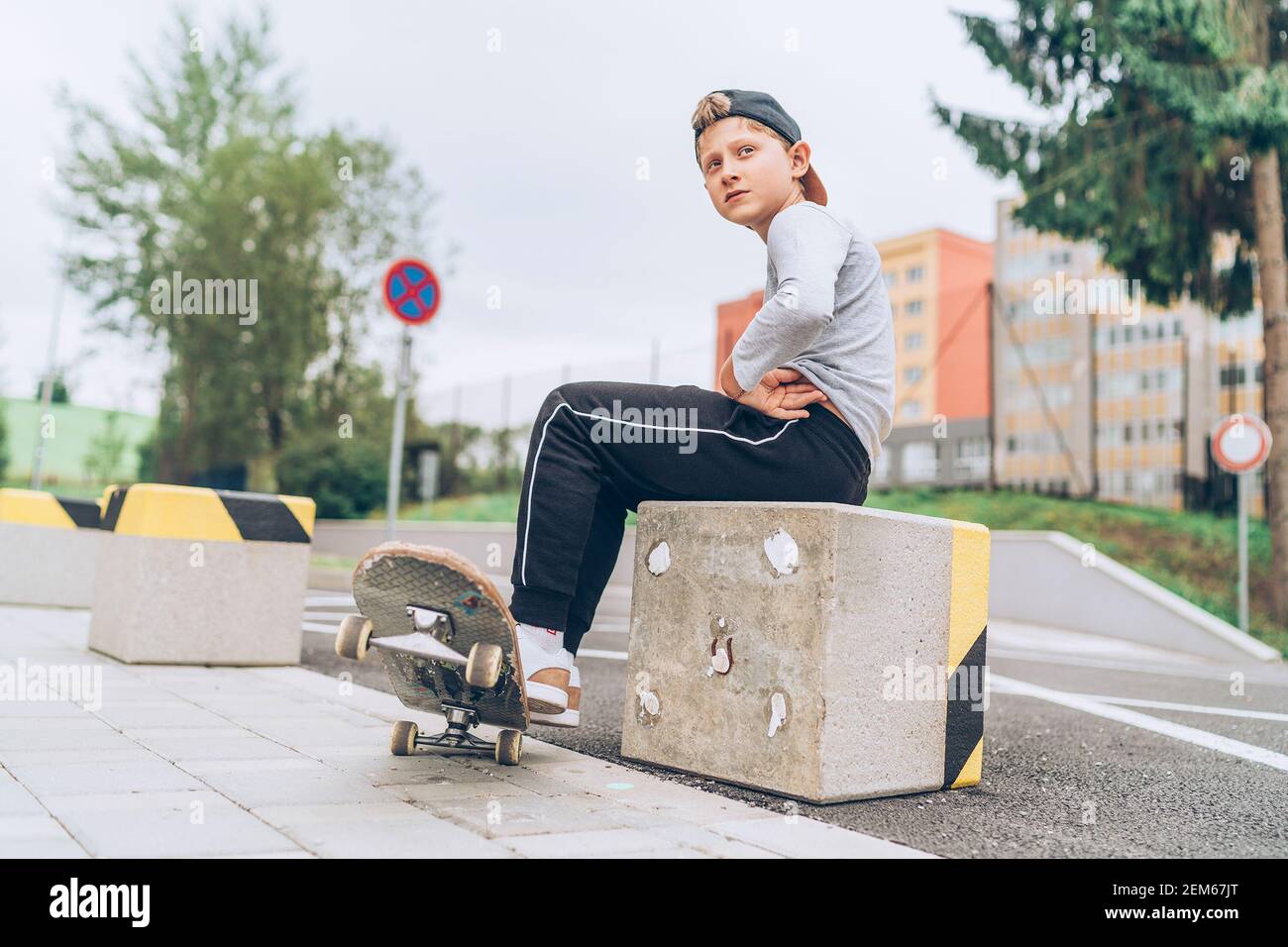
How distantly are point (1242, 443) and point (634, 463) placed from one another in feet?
33.6

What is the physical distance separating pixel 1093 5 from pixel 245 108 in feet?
75.6

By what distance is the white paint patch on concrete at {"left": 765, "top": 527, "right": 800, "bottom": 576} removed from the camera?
290cm

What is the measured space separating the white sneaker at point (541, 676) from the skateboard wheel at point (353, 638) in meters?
0.42

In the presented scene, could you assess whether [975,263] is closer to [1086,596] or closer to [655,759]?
[1086,596]

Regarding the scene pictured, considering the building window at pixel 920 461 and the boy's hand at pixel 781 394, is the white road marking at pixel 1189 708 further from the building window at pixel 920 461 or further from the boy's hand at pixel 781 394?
the building window at pixel 920 461

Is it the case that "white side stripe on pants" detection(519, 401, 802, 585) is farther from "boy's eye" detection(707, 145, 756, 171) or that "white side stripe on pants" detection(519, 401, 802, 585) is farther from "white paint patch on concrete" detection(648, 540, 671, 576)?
"boy's eye" detection(707, 145, 756, 171)

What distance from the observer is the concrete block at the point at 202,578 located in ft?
18.5

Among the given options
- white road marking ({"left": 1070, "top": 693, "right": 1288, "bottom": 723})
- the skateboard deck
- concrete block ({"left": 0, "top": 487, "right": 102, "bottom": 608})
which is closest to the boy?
the skateboard deck

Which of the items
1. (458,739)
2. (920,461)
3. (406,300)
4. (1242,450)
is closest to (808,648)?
(458,739)

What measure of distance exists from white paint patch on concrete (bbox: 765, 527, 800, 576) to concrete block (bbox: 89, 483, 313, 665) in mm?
3503

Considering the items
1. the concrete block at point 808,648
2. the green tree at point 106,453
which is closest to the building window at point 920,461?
the concrete block at point 808,648
